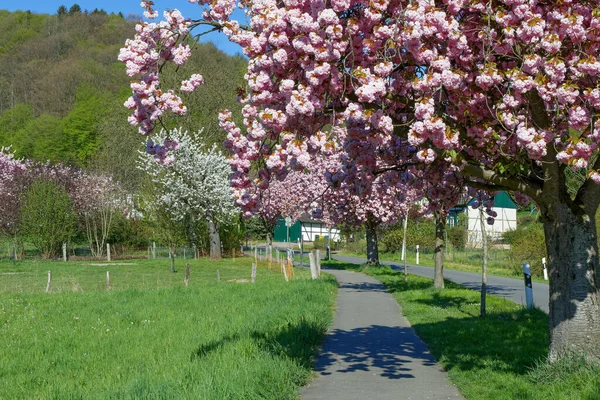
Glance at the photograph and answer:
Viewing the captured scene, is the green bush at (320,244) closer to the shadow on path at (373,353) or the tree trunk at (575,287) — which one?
the shadow on path at (373,353)

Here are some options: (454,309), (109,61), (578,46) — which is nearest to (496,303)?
(454,309)

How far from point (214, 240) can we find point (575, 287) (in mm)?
43220

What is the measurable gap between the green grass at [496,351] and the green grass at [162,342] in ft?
6.92

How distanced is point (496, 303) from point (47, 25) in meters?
141

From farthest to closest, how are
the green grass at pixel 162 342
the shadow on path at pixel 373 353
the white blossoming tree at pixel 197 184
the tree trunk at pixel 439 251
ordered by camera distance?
the white blossoming tree at pixel 197 184
the tree trunk at pixel 439 251
the shadow on path at pixel 373 353
the green grass at pixel 162 342

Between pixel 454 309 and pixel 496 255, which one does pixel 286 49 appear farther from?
pixel 496 255

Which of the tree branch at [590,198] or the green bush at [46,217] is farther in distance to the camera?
the green bush at [46,217]

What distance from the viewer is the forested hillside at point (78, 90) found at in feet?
186

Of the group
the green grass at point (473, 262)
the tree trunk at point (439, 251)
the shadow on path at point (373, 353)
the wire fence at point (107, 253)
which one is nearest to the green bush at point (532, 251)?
the green grass at point (473, 262)

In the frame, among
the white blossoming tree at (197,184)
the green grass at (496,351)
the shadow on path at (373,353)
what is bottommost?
the shadow on path at (373,353)

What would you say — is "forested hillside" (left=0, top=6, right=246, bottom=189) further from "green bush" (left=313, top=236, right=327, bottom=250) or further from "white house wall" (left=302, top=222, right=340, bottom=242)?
"white house wall" (left=302, top=222, right=340, bottom=242)

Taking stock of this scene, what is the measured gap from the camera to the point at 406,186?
38.2ft

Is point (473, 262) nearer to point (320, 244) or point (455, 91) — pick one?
point (455, 91)

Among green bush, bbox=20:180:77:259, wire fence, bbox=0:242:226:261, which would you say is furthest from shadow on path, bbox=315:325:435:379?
green bush, bbox=20:180:77:259
